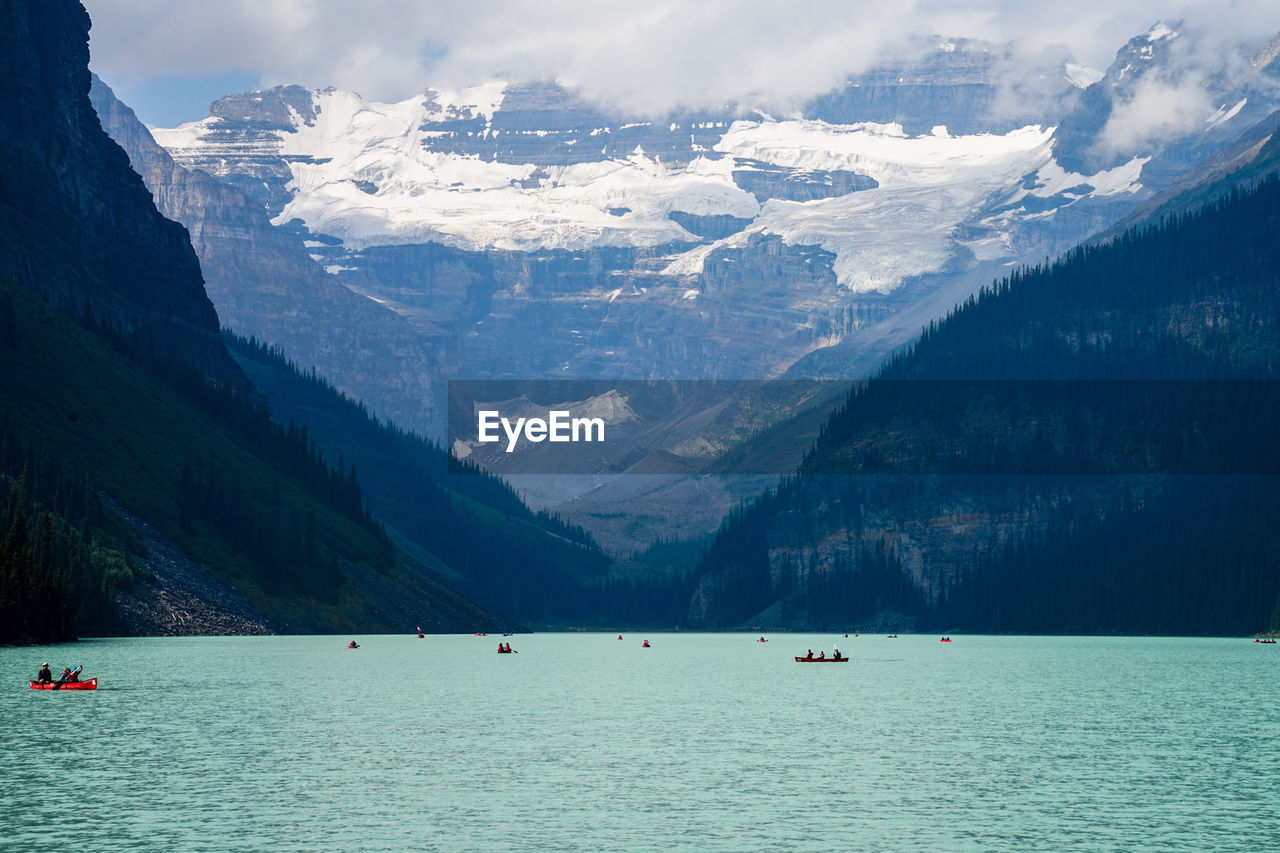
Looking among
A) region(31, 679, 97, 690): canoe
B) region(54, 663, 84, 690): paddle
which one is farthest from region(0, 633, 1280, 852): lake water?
region(54, 663, 84, 690): paddle

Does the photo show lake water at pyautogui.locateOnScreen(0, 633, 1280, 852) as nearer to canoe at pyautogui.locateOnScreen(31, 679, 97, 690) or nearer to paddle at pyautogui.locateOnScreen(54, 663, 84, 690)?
canoe at pyautogui.locateOnScreen(31, 679, 97, 690)

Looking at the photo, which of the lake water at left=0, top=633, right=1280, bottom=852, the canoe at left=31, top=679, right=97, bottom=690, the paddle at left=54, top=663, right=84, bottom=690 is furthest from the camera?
the canoe at left=31, top=679, right=97, bottom=690

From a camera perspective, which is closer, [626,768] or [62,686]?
[626,768]

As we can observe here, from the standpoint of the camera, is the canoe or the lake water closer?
the lake water

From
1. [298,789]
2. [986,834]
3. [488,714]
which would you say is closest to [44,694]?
[488,714]

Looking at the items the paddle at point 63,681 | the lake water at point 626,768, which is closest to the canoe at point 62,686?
the paddle at point 63,681

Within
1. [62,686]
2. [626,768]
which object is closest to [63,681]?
[62,686]

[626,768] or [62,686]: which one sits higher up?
[62,686]

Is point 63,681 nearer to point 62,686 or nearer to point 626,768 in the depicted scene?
point 62,686

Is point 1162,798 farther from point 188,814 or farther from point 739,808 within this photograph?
point 188,814
